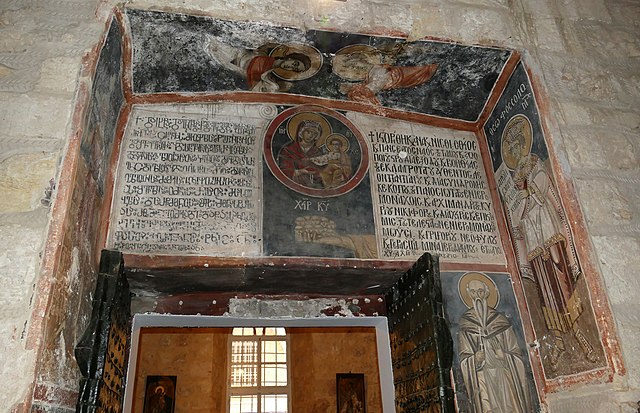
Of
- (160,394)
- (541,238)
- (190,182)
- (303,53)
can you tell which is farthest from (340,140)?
(160,394)

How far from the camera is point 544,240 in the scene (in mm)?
3336

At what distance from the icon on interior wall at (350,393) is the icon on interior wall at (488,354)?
5.52 meters

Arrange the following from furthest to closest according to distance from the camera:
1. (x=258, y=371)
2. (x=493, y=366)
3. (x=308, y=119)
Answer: (x=258, y=371) < (x=308, y=119) < (x=493, y=366)

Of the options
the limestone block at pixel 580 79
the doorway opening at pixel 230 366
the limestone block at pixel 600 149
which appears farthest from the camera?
the doorway opening at pixel 230 366

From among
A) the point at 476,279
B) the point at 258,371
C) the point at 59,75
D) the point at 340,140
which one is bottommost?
the point at 476,279

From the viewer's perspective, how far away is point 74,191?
273cm

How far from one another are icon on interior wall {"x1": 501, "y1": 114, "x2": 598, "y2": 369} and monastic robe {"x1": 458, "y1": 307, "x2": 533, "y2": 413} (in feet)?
0.79

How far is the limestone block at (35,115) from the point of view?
109 inches

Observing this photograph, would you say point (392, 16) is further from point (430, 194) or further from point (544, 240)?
point (544, 240)

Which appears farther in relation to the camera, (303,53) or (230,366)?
(230,366)

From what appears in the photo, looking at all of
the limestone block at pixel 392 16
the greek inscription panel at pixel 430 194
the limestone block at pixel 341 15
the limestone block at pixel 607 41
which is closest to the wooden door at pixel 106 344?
the greek inscription panel at pixel 430 194

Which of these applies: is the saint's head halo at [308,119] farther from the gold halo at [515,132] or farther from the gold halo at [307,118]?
the gold halo at [515,132]

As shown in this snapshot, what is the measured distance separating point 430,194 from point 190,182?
162cm

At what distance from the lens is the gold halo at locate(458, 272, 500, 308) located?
3.52 meters
